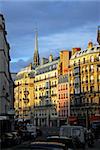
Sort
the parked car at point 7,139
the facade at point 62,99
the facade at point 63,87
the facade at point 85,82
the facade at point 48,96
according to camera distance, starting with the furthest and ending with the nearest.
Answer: the facade at point 48,96
the facade at point 63,87
the facade at point 62,99
the facade at point 85,82
the parked car at point 7,139

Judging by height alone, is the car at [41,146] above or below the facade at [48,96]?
below

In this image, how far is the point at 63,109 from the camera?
174 meters

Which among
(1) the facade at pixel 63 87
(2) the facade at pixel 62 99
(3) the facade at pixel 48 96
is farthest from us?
(3) the facade at pixel 48 96

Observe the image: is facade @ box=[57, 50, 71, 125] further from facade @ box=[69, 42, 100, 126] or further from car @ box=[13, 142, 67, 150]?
car @ box=[13, 142, 67, 150]

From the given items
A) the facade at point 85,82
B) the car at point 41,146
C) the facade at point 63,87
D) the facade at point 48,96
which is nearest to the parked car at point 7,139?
the car at point 41,146

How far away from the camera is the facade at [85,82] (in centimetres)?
15279

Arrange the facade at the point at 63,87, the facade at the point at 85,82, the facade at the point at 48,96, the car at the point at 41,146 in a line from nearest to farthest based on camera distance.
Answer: the car at the point at 41,146, the facade at the point at 85,82, the facade at the point at 63,87, the facade at the point at 48,96

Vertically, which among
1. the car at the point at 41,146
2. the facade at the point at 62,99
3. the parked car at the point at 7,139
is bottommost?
the parked car at the point at 7,139

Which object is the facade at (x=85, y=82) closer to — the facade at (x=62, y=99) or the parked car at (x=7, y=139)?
the facade at (x=62, y=99)

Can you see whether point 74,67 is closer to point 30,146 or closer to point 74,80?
point 74,80

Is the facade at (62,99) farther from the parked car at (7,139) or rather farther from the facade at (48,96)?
the parked car at (7,139)

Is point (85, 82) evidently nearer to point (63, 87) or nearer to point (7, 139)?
point (63, 87)

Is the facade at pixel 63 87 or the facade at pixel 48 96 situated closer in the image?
the facade at pixel 63 87

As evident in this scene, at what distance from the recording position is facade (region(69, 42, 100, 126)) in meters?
153
